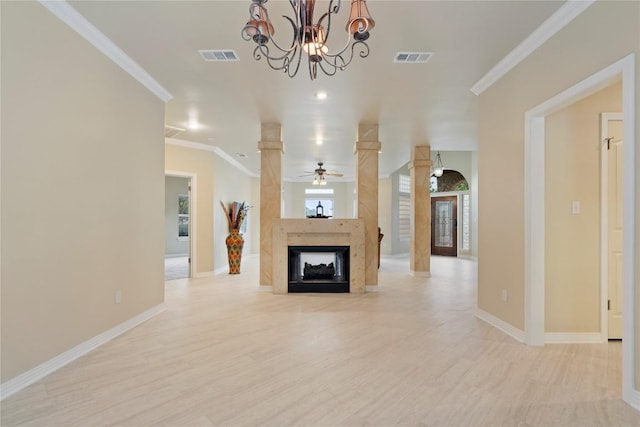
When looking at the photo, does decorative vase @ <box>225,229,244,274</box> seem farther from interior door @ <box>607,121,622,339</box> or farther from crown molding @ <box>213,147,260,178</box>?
interior door @ <box>607,121,622,339</box>

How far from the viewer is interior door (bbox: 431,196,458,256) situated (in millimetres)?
10992

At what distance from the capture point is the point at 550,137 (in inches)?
125

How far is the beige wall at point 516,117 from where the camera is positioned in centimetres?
227

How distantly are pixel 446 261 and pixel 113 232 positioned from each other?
8.91 m

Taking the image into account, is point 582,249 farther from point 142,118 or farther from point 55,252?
point 142,118

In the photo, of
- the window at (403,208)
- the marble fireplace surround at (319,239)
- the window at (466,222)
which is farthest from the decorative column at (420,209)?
the window at (466,222)

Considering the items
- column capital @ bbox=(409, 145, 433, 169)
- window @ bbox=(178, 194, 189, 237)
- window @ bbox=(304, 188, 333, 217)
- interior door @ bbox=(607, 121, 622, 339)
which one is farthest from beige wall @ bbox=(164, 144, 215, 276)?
interior door @ bbox=(607, 121, 622, 339)

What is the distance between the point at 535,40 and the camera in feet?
9.75

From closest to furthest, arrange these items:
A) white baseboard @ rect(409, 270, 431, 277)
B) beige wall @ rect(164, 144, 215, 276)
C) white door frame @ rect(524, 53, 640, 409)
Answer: white door frame @ rect(524, 53, 640, 409) → beige wall @ rect(164, 144, 215, 276) → white baseboard @ rect(409, 270, 431, 277)

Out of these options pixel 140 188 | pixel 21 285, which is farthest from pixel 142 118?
pixel 21 285

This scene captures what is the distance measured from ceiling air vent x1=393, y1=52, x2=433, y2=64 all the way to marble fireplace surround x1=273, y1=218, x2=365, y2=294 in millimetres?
2723

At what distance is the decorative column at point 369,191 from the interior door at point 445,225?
20.7 feet

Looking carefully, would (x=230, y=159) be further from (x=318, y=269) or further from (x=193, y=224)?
(x=318, y=269)

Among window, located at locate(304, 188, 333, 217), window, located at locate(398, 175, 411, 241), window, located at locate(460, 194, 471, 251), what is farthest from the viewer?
window, located at locate(304, 188, 333, 217)
